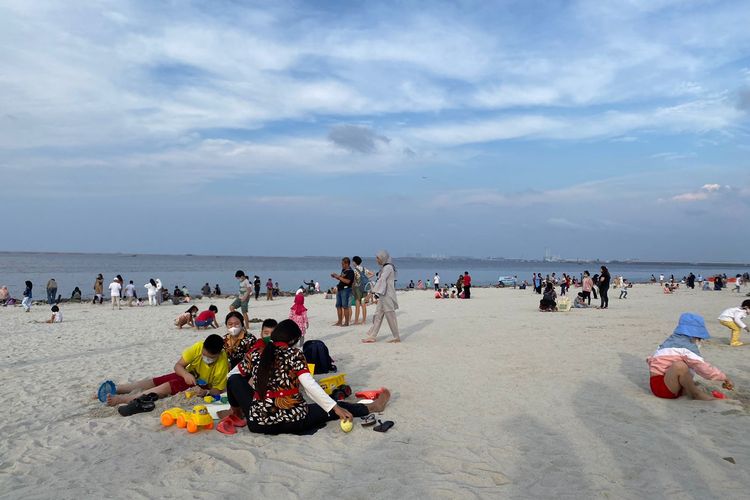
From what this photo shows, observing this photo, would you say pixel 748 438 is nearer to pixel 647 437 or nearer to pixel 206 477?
pixel 647 437

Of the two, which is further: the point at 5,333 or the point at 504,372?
the point at 5,333

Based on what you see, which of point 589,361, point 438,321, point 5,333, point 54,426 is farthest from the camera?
point 438,321

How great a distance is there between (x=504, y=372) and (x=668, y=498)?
13.8 feet

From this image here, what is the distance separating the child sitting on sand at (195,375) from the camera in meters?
6.38

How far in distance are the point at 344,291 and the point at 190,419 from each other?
8711 millimetres

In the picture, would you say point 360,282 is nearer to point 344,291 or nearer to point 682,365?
point 344,291

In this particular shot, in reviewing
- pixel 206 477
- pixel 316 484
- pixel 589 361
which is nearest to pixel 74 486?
pixel 206 477

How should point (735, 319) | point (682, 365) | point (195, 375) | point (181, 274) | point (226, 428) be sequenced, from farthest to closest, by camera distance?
point (181, 274) → point (735, 319) → point (195, 375) → point (682, 365) → point (226, 428)

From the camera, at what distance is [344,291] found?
14016 millimetres

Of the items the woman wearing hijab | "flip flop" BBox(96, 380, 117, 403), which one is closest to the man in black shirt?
A: the woman wearing hijab

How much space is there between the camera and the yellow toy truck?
211 inches

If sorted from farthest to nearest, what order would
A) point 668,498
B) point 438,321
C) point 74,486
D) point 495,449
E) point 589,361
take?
point 438,321, point 589,361, point 495,449, point 74,486, point 668,498

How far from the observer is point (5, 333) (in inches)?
553

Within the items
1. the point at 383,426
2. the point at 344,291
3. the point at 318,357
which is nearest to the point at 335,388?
the point at 383,426
